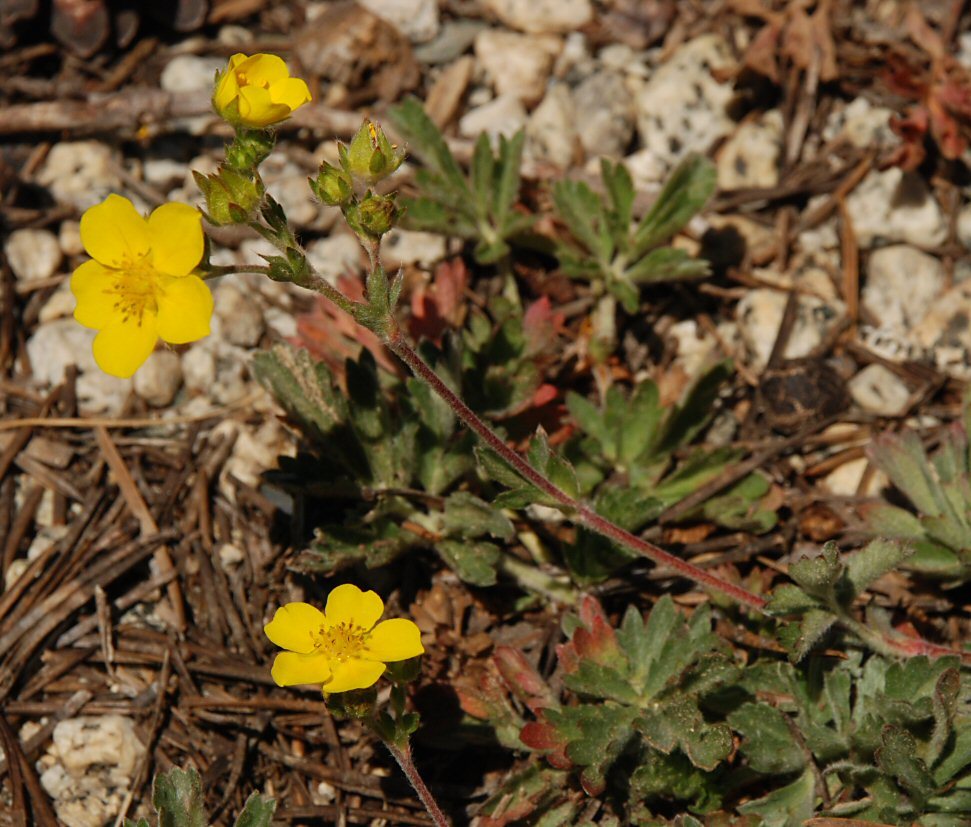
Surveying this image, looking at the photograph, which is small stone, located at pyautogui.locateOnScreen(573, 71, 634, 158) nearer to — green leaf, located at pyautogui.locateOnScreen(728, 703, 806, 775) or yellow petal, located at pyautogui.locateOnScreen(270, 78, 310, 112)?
yellow petal, located at pyautogui.locateOnScreen(270, 78, 310, 112)

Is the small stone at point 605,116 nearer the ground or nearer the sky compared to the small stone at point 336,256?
nearer the sky

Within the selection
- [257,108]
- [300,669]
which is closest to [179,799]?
[300,669]

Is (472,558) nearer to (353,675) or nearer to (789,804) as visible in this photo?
(353,675)

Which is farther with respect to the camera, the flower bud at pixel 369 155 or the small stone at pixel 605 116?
the small stone at pixel 605 116

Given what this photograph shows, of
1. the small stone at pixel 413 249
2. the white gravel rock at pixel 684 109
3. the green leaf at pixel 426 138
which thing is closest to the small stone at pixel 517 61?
the white gravel rock at pixel 684 109

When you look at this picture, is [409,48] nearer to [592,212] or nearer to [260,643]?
[592,212]

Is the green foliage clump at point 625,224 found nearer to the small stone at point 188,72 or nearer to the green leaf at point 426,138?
the green leaf at point 426,138

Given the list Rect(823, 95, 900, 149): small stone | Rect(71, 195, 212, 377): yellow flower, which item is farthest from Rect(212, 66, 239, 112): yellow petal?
Rect(823, 95, 900, 149): small stone
